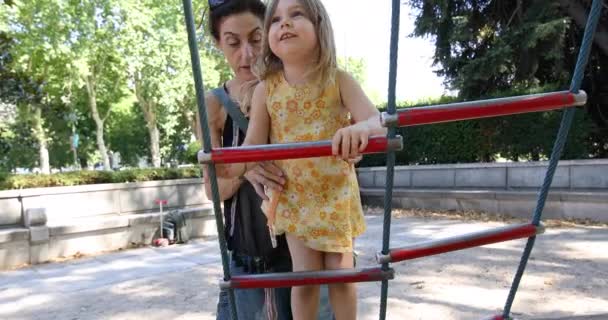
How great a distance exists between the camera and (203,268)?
5262 mm

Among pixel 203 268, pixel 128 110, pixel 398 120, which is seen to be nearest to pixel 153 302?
pixel 203 268

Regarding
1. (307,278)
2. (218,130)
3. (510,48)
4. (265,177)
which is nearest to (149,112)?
(510,48)

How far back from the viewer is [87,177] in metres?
8.38

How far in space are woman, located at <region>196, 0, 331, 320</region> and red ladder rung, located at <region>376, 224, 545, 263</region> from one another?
44 cm

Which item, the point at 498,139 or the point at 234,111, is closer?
the point at 234,111

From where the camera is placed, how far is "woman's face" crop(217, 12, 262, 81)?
4.97 feet

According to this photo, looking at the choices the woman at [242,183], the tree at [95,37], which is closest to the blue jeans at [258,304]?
the woman at [242,183]

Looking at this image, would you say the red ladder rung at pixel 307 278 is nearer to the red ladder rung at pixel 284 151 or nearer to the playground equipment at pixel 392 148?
the playground equipment at pixel 392 148

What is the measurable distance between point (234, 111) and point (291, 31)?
0.33m

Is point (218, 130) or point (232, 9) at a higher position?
point (232, 9)

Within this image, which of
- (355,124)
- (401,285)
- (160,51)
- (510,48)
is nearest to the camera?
(355,124)

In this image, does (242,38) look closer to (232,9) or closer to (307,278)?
(232,9)

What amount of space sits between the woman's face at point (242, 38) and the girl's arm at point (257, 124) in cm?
13

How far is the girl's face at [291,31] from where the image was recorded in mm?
1309
